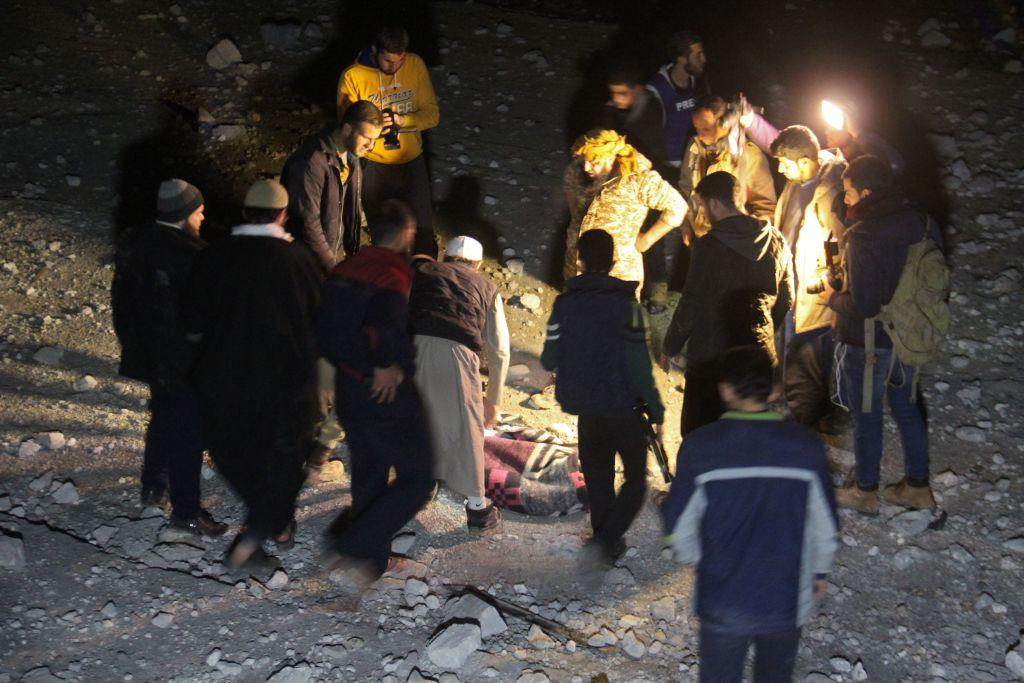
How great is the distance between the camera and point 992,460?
496cm

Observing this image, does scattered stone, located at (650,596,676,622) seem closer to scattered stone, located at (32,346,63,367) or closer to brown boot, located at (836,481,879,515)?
brown boot, located at (836,481,879,515)

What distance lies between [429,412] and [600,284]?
95cm

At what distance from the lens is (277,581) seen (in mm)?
3885

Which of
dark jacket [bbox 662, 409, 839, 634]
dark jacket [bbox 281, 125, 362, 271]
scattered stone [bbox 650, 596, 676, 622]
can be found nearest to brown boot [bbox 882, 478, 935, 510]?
scattered stone [bbox 650, 596, 676, 622]

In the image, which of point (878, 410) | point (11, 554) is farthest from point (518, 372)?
point (11, 554)

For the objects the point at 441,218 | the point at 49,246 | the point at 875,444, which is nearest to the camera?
→ the point at 875,444

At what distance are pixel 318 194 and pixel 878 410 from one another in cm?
294

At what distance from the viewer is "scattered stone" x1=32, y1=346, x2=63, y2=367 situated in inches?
207

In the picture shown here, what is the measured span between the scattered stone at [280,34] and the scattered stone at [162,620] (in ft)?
22.3

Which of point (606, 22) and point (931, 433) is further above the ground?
point (606, 22)

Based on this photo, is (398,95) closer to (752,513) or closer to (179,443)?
(179,443)

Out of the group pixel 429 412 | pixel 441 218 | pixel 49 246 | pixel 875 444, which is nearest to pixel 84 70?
pixel 49 246

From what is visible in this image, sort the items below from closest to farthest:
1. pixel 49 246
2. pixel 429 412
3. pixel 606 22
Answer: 1. pixel 429 412
2. pixel 49 246
3. pixel 606 22

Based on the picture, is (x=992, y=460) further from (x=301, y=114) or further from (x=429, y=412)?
(x=301, y=114)
